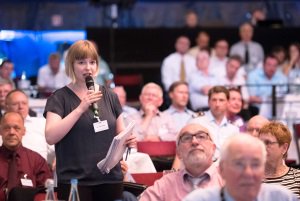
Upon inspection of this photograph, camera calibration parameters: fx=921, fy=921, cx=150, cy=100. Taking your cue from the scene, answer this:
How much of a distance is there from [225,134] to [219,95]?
1.39ft

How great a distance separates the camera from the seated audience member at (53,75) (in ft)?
46.3

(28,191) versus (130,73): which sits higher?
(130,73)

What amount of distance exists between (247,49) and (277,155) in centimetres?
956

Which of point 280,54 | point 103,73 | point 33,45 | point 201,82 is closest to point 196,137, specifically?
point 201,82

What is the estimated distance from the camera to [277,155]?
6.39 metres

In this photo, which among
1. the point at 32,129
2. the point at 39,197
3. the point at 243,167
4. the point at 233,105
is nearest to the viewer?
the point at 243,167

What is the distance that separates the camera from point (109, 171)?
5.86m

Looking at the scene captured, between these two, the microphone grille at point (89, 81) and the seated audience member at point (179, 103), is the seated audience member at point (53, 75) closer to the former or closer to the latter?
the seated audience member at point (179, 103)

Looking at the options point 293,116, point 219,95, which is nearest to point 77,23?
point 293,116

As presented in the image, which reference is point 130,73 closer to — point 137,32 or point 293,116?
point 137,32

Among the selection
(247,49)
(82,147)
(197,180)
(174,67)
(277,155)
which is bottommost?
(197,180)

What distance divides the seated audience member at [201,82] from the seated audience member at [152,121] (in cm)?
239

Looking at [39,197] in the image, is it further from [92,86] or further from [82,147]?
[92,86]

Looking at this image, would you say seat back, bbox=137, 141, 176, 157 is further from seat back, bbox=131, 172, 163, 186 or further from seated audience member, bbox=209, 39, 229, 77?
seated audience member, bbox=209, 39, 229, 77
